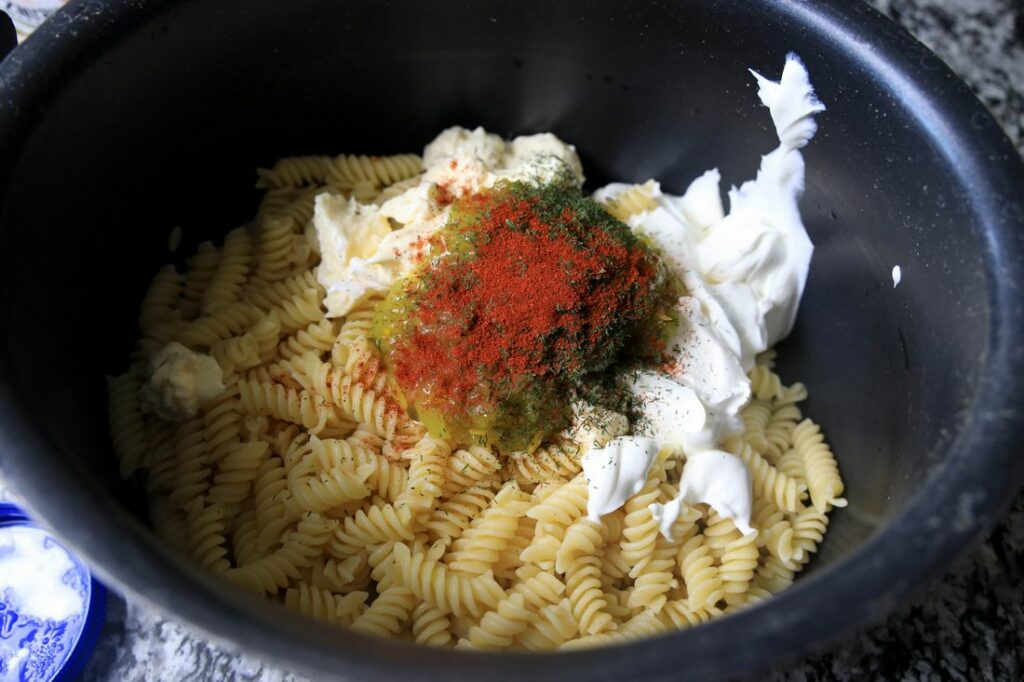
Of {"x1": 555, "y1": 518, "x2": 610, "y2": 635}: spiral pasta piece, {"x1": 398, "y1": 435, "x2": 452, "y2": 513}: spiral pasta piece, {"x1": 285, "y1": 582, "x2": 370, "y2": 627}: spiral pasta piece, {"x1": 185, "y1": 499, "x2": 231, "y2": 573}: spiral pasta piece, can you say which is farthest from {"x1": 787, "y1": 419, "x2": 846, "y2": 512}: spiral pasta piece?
{"x1": 185, "y1": 499, "x2": 231, "y2": 573}: spiral pasta piece

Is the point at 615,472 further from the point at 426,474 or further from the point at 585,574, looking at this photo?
the point at 426,474

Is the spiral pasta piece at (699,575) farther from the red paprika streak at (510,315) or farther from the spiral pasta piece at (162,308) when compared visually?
the spiral pasta piece at (162,308)

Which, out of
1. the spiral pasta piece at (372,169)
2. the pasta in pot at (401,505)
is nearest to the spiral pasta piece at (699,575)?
the pasta in pot at (401,505)

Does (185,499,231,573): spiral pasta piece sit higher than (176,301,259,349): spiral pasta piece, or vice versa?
(176,301,259,349): spiral pasta piece

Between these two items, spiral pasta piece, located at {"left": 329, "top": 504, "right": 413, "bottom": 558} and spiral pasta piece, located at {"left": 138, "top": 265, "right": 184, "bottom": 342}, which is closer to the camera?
spiral pasta piece, located at {"left": 329, "top": 504, "right": 413, "bottom": 558}

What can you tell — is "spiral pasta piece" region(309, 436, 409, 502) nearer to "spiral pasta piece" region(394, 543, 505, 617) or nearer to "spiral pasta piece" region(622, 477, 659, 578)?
"spiral pasta piece" region(394, 543, 505, 617)

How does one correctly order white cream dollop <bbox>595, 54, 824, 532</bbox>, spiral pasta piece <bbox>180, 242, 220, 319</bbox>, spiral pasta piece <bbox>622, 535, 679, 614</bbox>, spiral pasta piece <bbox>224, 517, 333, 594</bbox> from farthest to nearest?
spiral pasta piece <bbox>180, 242, 220, 319</bbox>
white cream dollop <bbox>595, 54, 824, 532</bbox>
spiral pasta piece <bbox>622, 535, 679, 614</bbox>
spiral pasta piece <bbox>224, 517, 333, 594</bbox>
